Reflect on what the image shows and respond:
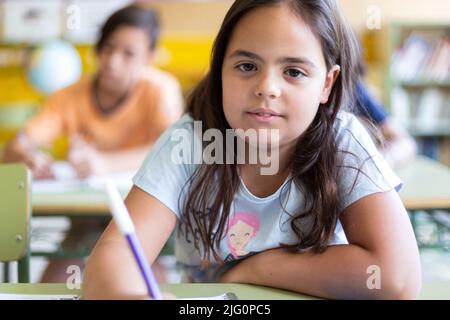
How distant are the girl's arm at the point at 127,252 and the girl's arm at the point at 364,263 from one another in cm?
14

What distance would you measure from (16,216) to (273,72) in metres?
0.64

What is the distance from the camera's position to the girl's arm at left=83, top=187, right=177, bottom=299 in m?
0.68

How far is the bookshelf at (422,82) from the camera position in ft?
11.9

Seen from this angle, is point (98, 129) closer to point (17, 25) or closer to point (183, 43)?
point (183, 43)

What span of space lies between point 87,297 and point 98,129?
160cm

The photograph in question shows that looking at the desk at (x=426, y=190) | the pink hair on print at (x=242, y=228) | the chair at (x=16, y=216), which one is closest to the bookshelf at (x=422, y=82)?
the desk at (x=426, y=190)

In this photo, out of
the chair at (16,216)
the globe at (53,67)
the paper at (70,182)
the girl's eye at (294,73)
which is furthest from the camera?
the globe at (53,67)

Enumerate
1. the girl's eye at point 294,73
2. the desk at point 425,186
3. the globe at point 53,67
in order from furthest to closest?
the globe at point 53,67
the desk at point 425,186
the girl's eye at point 294,73

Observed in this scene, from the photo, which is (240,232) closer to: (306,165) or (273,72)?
(306,165)

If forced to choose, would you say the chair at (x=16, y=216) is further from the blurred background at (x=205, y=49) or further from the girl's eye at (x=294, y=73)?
the blurred background at (x=205, y=49)

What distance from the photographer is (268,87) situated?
2.52 feet

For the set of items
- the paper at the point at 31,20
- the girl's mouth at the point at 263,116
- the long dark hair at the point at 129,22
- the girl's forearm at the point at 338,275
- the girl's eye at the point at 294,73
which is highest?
the paper at the point at 31,20

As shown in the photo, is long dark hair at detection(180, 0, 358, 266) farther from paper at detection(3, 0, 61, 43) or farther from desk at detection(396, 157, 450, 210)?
paper at detection(3, 0, 61, 43)

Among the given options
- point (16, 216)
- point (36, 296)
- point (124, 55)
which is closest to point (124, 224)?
point (36, 296)
